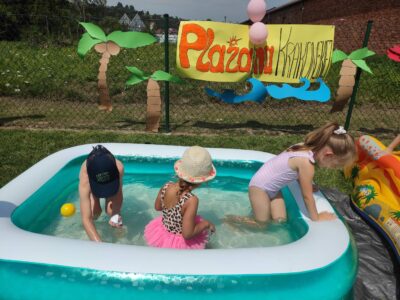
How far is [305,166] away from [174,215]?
3.37 ft

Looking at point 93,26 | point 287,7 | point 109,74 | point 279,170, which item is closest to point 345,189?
point 279,170

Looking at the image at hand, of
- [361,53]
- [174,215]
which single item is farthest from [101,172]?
[361,53]

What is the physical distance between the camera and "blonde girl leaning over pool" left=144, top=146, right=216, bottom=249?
7.36 feet

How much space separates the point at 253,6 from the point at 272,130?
215 centimetres

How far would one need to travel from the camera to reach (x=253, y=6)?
494 centimetres

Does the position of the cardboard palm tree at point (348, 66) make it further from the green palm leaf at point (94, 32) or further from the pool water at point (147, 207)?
the green palm leaf at point (94, 32)

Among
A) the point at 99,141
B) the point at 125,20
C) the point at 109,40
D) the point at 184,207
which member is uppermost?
the point at 125,20

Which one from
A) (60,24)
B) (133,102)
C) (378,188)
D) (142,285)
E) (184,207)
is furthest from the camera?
(133,102)

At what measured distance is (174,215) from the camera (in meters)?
2.37

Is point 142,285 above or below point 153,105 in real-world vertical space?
below

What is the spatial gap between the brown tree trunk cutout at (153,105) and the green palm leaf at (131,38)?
58 centimetres

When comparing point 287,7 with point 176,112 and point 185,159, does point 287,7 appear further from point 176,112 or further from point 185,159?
point 185,159

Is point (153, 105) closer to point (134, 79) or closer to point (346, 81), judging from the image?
point (134, 79)

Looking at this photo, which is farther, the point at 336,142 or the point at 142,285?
the point at 336,142
